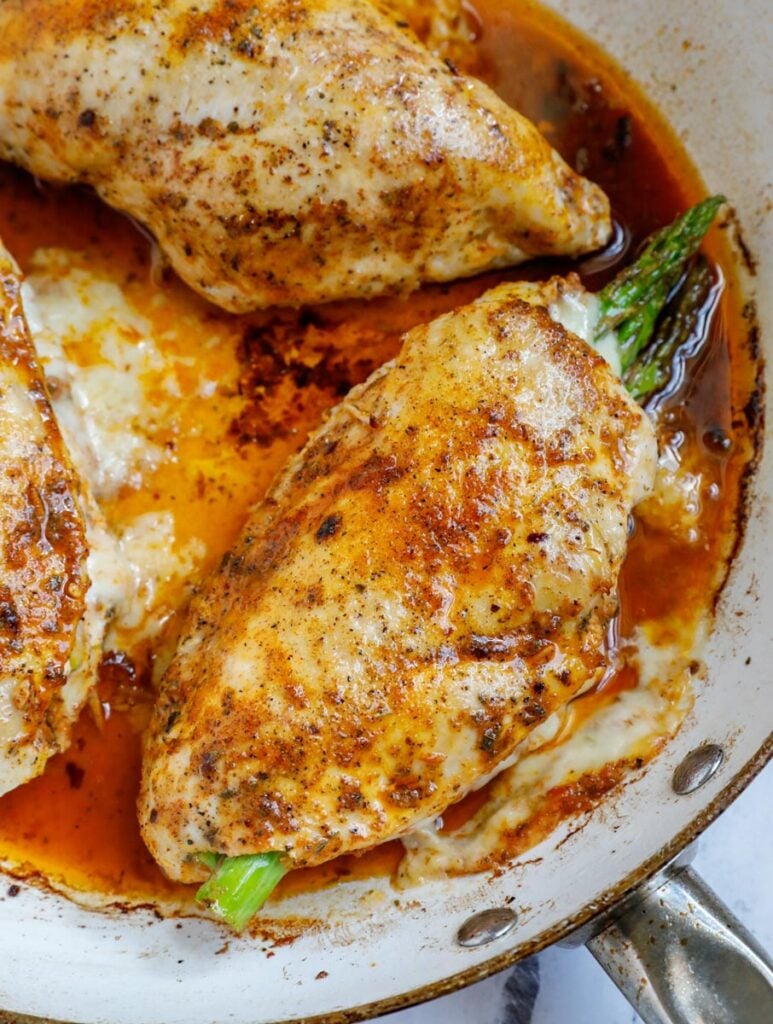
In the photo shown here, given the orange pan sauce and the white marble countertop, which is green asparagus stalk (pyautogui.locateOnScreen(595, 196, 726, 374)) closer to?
the orange pan sauce

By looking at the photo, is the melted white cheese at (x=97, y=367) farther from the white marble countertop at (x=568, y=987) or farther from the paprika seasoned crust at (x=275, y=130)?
the white marble countertop at (x=568, y=987)

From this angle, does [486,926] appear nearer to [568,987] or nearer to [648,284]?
[568,987]

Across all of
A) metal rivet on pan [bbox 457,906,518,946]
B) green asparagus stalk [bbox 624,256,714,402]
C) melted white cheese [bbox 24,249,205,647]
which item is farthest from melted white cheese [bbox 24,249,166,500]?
metal rivet on pan [bbox 457,906,518,946]

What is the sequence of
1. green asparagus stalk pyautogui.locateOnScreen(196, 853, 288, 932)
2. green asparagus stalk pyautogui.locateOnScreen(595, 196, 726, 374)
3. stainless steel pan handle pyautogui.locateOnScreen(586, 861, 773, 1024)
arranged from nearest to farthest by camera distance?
1. stainless steel pan handle pyautogui.locateOnScreen(586, 861, 773, 1024)
2. green asparagus stalk pyautogui.locateOnScreen(196, 853, 288, 932)
3. green asparagus stalk pyautogui.locateOnScreen(595, 196, 726, 374)

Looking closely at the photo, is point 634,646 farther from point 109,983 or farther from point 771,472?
point 109,983

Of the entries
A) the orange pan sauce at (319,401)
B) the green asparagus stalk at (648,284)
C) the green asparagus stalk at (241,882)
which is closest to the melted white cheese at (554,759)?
the orange pan sauce at (319,401)

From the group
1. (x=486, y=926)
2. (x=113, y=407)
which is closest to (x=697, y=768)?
(x=486, y=926)
